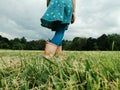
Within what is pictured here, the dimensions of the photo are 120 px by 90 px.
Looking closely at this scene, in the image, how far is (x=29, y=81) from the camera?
2.67 metres

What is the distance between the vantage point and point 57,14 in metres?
5.91

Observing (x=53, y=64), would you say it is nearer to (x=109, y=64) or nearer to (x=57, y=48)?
(x=109, y=64)

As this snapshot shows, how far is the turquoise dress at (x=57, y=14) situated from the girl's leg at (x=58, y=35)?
10 centimetres

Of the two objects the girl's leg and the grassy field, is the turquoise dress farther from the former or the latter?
the grassy field

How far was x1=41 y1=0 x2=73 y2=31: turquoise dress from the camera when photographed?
5.91 meters

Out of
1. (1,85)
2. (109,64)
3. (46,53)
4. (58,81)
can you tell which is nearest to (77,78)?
(58,81)

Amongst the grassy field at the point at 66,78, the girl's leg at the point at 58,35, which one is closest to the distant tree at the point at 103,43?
the girl's leg at the point at 58,35

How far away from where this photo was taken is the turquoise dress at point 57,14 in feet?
19.4

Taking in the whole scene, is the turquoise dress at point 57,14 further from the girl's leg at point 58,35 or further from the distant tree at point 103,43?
the distant tree at point 103,43

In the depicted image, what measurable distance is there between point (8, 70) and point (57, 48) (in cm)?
331

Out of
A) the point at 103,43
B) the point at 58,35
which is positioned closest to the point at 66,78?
the point at 58,35

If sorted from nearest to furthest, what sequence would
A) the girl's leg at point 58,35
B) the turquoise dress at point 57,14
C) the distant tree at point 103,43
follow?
the turquoise dress at point 57,14, the girl's leg at point 58,35, the distant tree at point 103,43

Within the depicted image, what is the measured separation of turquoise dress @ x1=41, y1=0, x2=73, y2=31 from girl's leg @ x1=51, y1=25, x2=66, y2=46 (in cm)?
10

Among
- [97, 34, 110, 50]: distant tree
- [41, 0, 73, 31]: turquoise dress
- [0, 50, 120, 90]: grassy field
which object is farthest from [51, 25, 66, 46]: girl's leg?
[97, 34, 110, 50]: distant tree
